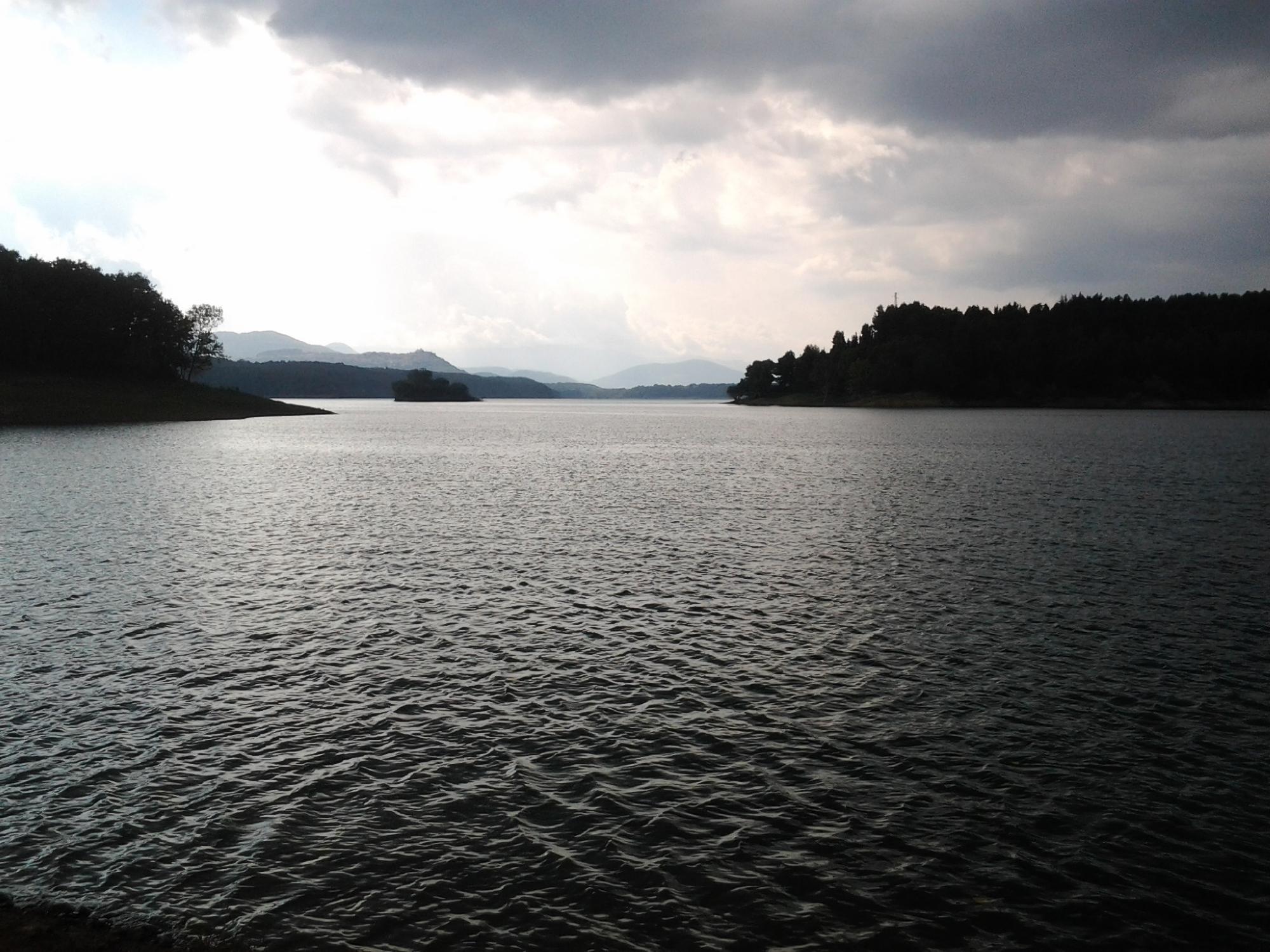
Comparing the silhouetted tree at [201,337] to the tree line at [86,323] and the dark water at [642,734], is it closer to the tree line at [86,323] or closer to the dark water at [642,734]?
the tree line at [86,323]

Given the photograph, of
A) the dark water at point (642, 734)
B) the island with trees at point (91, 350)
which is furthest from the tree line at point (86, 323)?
the dark water at point (642, 734)

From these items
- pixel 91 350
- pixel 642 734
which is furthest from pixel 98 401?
pixel 642 734

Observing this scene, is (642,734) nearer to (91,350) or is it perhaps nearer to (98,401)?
(98,401)

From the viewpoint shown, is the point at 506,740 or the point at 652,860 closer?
the point at 652,860

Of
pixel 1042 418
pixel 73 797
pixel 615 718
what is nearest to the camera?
pixel 73 797

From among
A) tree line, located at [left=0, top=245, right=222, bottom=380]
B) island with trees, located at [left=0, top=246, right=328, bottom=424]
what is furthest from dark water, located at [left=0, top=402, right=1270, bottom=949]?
tree line, located at [left=0, top=245, right=222, bottom=380]

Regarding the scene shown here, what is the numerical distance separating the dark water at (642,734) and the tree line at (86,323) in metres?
139

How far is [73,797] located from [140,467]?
7173cm

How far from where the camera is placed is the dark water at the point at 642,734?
1328 cm

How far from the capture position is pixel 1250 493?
6156cm

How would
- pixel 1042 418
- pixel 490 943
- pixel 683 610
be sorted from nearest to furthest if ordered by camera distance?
1. pixel 490 943
2. pixel 683 610
3. pixel 1042 418

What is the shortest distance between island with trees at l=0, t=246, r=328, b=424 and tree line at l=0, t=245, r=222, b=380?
18 cm

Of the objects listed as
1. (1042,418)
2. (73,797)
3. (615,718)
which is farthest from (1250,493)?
(1042,418)

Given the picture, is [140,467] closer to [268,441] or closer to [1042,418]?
[268,441]
